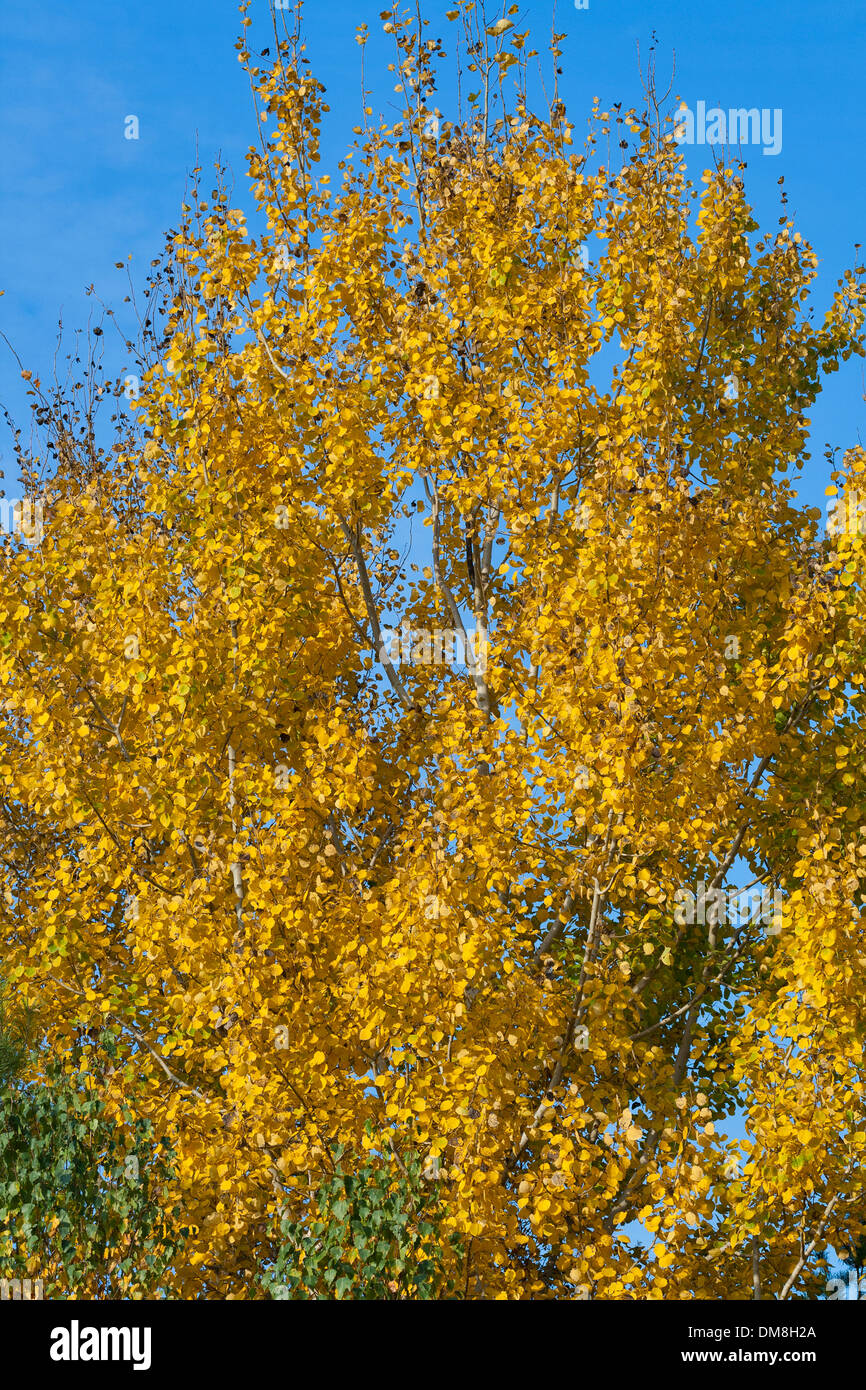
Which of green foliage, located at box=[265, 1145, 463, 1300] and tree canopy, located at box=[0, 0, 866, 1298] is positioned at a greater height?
tree canopy, located at box=[0, 0, 866, 1298]

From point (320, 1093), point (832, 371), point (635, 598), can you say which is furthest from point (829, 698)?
point (320, 1093)

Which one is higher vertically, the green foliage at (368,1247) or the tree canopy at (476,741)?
the tree canopy at (476,741)

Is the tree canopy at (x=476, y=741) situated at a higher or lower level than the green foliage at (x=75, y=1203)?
higher

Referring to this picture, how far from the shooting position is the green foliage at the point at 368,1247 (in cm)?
683

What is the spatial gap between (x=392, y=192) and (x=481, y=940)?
750 centimetres

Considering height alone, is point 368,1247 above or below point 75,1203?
below

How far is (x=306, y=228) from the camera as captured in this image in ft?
38.7

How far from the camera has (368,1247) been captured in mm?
6824

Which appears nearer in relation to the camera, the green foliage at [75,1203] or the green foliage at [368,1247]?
the green foliage at [368,1247]

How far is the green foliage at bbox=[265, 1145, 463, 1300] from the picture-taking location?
6828 mm

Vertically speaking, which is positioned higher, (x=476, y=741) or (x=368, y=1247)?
(x=476, y=741)

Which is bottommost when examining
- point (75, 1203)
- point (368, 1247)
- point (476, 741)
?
point (368, 1247)

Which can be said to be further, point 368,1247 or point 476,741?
point 476,741

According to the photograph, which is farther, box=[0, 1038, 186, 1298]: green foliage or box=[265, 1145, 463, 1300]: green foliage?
box=[0, 1038, 186, 1298]: green foliage
